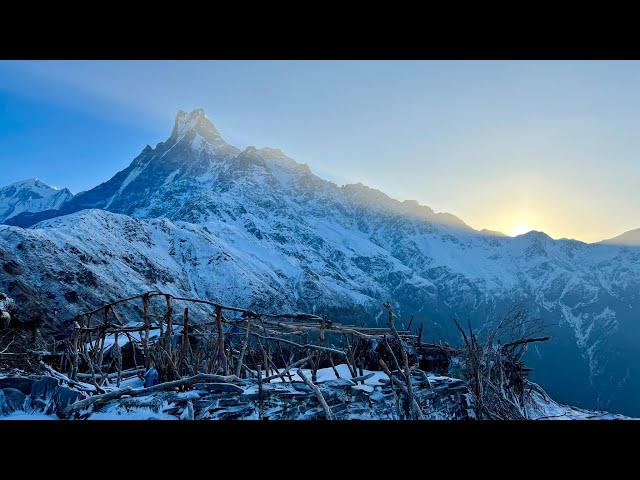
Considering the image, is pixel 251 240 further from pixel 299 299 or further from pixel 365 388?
pixel 365 388

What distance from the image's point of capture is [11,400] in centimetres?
411

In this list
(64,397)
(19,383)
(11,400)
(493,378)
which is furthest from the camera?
(493,378)

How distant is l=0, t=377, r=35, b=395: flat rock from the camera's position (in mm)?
4512

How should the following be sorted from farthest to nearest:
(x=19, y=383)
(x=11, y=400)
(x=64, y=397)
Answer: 1. (x=19, y=383)
2. (x=64, y=397)
3. (x=11, y=400)

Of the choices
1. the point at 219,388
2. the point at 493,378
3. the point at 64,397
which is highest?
the point at 64,397

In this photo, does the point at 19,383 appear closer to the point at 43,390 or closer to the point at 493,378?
the point at 43,390

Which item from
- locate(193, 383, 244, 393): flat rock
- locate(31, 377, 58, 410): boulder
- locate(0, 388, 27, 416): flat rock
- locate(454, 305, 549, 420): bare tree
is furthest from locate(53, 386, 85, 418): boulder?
locate(454, 305, 549, 420): bare tree

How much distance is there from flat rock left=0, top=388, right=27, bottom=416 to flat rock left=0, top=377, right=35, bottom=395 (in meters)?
0.30

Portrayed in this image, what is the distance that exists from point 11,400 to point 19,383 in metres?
0.59

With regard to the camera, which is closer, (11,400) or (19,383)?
(11,400)

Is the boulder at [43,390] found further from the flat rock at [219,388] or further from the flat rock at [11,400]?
the flat rock at [219,388]

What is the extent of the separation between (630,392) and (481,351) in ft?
677

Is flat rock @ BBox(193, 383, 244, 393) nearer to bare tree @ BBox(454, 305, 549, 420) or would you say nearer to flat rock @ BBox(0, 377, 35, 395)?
flat rock @ BBox(0, 377, 35, 395)

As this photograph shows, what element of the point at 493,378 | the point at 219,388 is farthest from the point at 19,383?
the point at 493,378
